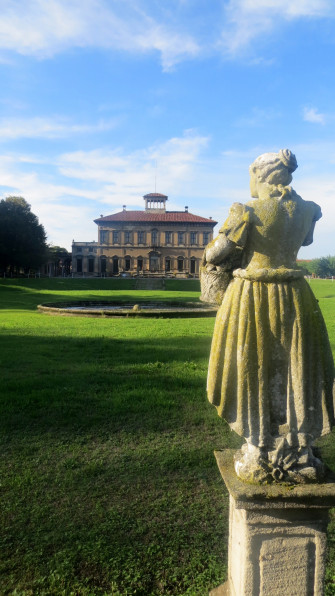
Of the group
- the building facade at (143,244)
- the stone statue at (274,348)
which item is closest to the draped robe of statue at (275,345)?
the stone statue at (274,348)

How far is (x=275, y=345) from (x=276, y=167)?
2.79 ft

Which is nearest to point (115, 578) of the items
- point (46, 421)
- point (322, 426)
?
point (322, 426)

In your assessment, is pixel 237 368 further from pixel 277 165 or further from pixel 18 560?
pixel 18 560

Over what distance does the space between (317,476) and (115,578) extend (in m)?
1.51

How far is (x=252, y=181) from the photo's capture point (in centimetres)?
214

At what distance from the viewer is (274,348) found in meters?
1.99

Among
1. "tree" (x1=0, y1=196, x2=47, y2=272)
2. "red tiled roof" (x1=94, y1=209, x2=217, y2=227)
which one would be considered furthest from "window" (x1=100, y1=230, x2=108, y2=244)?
"tree" (x1=0, y1=196, x2=47, y2=272)

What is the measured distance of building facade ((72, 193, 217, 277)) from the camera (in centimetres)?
6419

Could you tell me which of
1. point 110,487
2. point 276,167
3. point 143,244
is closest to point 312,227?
point 276,167

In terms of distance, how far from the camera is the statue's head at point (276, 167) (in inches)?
80.0

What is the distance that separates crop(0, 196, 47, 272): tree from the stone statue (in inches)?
1719

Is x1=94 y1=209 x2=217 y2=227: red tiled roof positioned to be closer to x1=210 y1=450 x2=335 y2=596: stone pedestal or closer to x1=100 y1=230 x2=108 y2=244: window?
x1=100 y1=230 x2=108 y2=244: window

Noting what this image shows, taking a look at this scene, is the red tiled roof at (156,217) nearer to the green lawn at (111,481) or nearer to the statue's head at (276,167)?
the green lawn at (111,481)

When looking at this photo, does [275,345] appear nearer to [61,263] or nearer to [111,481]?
[111,481]
